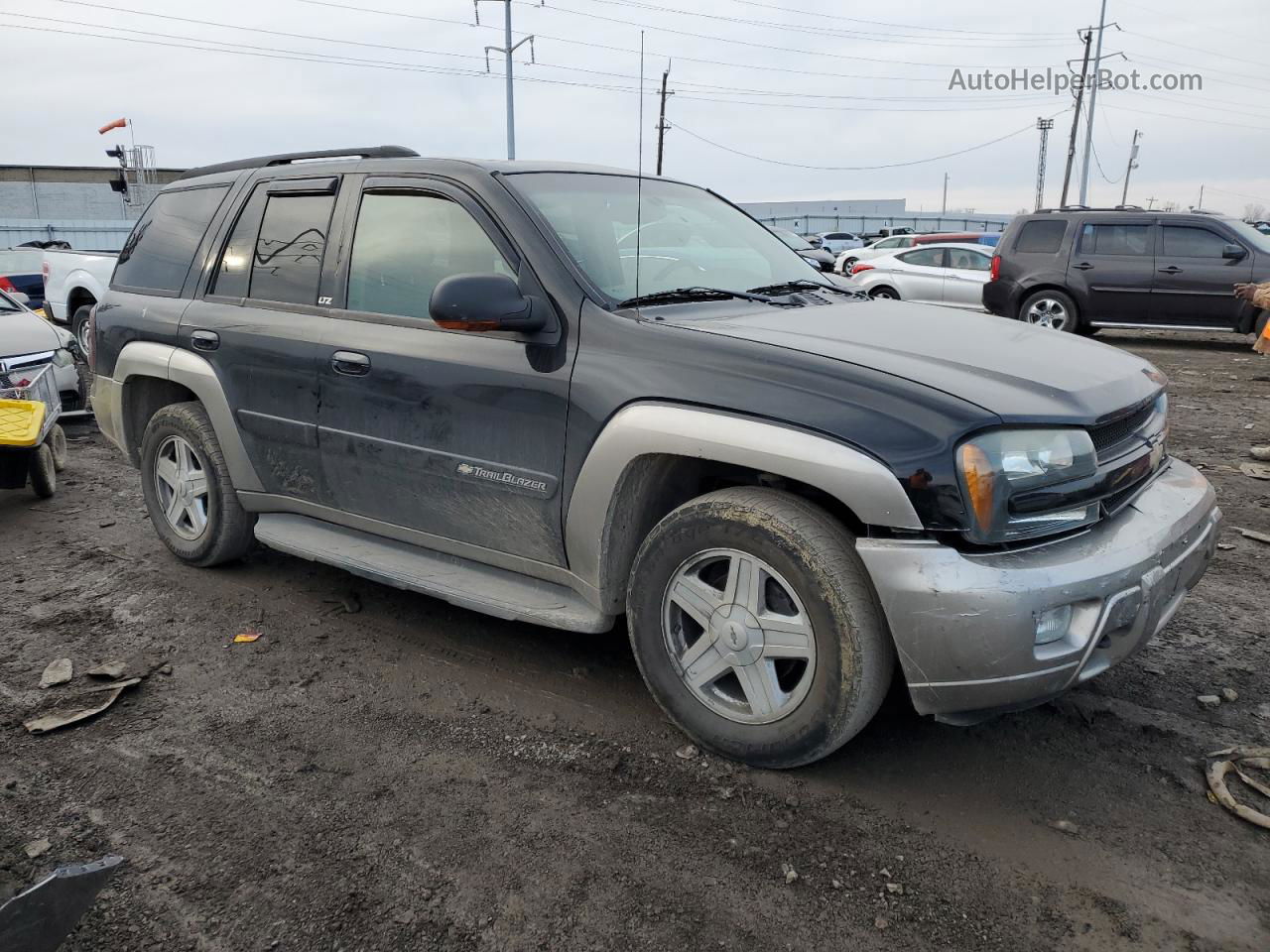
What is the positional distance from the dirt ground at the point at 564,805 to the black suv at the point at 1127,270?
32.2 ft

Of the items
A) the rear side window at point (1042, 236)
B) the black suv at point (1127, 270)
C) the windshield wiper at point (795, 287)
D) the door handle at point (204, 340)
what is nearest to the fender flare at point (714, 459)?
the windshield wiper at point (795, 287)

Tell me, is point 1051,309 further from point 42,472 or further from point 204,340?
point 42,472

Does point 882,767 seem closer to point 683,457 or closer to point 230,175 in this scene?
point 683,457

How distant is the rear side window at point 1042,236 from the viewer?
13.2m

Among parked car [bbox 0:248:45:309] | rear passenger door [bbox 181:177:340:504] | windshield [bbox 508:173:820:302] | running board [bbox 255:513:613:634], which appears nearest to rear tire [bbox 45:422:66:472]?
A: rear passenger door [bbox 181:177:340:504]

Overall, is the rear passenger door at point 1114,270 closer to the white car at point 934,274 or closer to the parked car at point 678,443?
the white car at point 934,274

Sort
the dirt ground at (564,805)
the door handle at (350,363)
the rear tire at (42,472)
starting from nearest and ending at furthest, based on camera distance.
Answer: the dirt ground at (564,805)
the door handle at (350,363)
the rear tire at (42,472)

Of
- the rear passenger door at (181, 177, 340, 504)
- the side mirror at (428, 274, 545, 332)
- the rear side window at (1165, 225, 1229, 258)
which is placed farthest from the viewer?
the rear side window at (1165, 225, 1229, 258)

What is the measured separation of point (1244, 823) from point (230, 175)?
464 cm

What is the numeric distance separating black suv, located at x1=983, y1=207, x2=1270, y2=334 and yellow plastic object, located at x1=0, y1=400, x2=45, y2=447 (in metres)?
11.6

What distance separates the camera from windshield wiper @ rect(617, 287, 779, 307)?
3.21 m

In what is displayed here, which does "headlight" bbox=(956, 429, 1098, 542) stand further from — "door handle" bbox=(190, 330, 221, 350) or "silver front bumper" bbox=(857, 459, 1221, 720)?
"door handle" bbox=(190, 330, 221, 350)

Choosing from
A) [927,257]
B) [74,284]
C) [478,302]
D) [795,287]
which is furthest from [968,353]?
[927,257]

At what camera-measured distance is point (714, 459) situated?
277 centimetres
